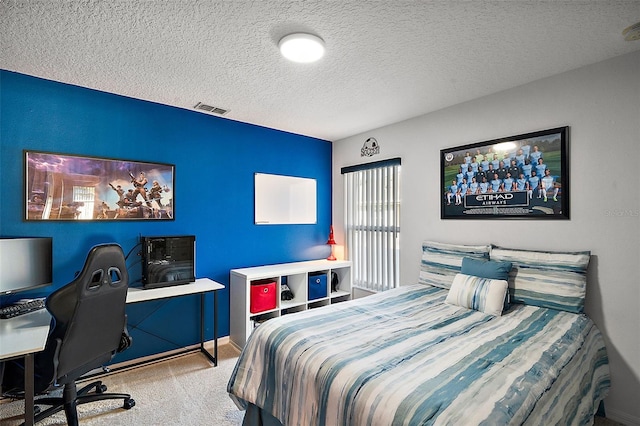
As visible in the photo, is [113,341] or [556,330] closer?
[556,330]

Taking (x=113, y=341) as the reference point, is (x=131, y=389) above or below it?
below

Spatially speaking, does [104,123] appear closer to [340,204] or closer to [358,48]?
[358,48]

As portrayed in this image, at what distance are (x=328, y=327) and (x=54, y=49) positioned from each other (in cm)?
260

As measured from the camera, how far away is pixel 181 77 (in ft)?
7.97

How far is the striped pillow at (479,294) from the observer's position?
2234 millimetres

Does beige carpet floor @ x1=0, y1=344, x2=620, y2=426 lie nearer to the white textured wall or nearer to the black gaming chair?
the black gaming chair

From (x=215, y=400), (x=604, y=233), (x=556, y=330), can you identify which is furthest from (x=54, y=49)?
(x=604, y=233)

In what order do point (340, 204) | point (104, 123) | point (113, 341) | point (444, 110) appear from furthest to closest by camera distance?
point (340, 204), point (444, 110), point (104, 123), point (113, 341)

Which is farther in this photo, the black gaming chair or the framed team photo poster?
the framed team photo poster

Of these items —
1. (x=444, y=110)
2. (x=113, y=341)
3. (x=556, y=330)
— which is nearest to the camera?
(x=556, y=330)

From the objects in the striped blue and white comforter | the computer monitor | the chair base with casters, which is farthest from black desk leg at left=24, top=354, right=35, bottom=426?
the striped blue and white comforter

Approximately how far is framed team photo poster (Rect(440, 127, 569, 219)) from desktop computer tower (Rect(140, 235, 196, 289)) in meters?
2.64

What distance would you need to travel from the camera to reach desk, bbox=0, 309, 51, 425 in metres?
1.54

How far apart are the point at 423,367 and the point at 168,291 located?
220cm
